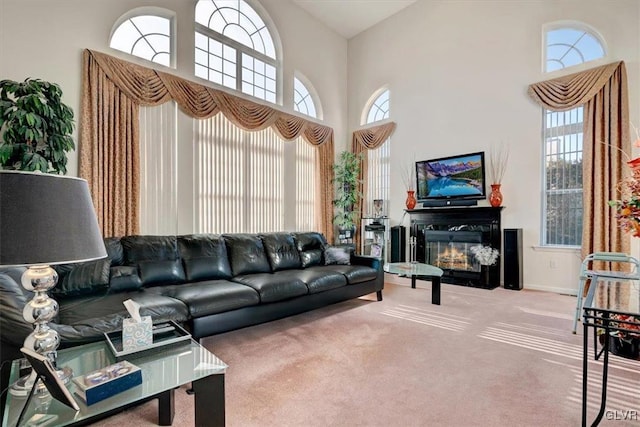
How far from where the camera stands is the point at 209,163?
4.88 m

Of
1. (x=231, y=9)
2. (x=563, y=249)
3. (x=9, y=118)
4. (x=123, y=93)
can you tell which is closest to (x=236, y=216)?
(x=123, y=93)

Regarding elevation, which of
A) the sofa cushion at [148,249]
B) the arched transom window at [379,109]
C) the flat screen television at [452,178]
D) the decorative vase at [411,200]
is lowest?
the sofa cushion at [148,249]

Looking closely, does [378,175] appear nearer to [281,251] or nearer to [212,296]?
[281,251]

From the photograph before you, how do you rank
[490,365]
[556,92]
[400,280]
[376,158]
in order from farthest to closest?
1. [376,158]
2. [400,280]
3. [556,92]
4. [490,365]

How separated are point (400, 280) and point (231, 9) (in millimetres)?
5376

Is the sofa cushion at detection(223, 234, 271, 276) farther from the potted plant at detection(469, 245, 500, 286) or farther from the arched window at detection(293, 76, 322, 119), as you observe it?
the potted plant at detection(469, 245, 500, 286)

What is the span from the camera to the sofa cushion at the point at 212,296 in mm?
2617

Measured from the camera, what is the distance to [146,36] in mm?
4297

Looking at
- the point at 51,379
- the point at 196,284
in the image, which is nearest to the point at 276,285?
the point at 196,284

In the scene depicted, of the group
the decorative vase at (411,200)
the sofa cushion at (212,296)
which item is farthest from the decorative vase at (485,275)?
the sofa cushion at (212,296)

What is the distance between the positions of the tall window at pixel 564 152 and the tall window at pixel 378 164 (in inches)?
107

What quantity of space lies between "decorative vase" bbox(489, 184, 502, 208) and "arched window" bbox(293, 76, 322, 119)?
144 inches

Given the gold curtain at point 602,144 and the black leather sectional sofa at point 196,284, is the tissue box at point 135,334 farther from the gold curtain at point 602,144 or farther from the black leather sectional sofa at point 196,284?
the gold curtain at point 602,144

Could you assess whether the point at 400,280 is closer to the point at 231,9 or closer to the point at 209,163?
the point at 209,163
